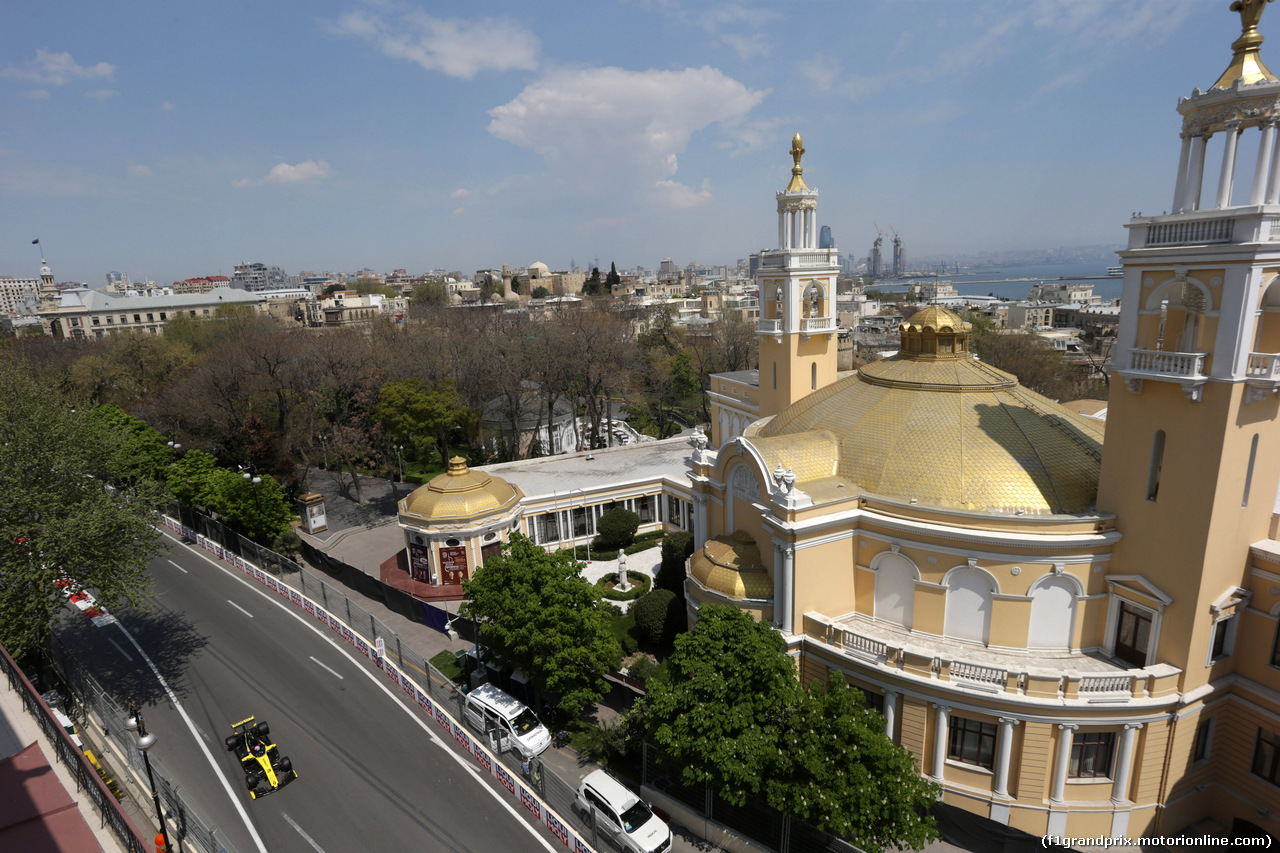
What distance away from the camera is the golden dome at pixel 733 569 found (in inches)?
890

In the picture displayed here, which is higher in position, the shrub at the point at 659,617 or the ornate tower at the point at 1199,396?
the ornate tower at the point at 1199,396

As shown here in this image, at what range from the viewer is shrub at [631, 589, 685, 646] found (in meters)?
27.2

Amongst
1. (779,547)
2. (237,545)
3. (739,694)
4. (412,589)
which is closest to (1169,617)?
(779,547)

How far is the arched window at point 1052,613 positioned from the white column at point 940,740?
3.55 meters

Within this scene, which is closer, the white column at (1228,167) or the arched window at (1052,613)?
the white column at (1228,167)

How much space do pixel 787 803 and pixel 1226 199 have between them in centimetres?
1834

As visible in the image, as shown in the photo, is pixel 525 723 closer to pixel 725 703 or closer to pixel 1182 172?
pixel 725 703

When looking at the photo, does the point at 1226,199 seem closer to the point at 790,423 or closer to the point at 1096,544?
the point at 1096,544

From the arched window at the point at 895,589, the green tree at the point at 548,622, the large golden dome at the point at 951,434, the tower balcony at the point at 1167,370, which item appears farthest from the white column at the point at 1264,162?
the green tree at the point at 548,622

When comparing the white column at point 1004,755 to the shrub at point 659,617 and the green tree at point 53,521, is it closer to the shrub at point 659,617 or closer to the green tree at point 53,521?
the shrub at point 659,617

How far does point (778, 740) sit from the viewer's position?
1706 cm

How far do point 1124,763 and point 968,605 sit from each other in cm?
537

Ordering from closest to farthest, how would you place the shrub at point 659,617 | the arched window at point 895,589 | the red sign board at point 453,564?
the arched window at point 895,589
the shrub at point 659,617
the red sign board at point 453,564

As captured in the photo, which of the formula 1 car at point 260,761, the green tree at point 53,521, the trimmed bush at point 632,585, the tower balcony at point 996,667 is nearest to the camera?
the tower balcony at point 996,667
